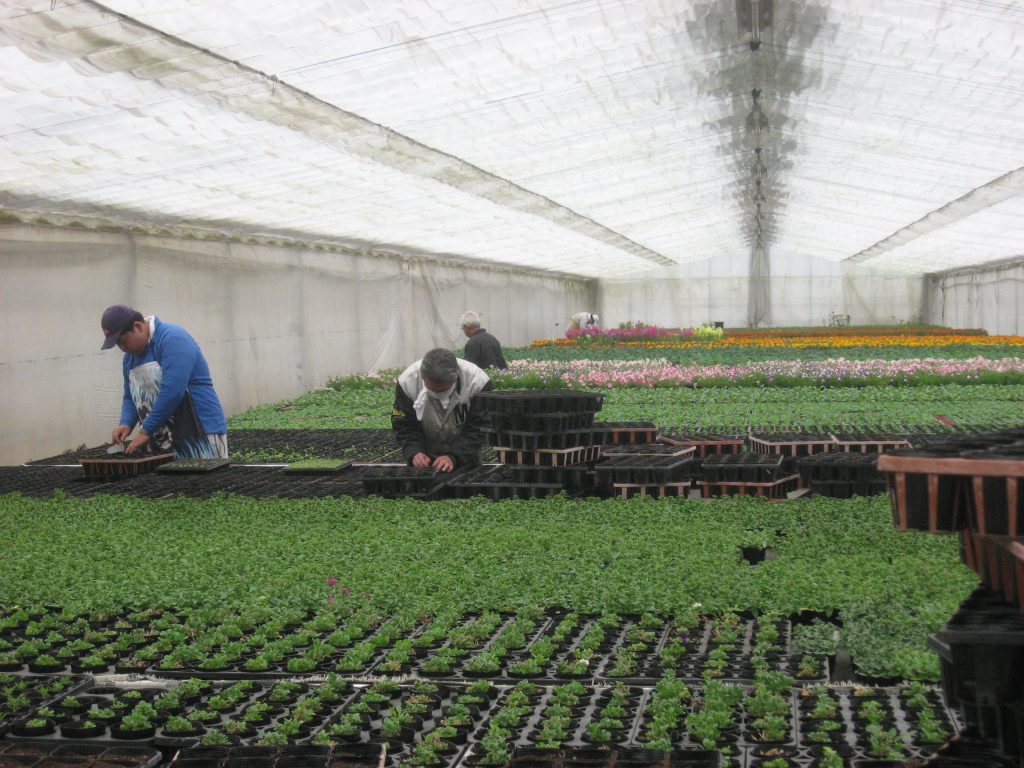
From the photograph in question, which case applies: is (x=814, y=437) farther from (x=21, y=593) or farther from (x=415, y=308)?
(x=415, y=308)

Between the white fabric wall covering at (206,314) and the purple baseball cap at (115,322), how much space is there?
416cm

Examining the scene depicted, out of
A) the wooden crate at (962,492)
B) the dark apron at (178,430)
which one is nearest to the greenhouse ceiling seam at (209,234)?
the dark apron at (178,430)

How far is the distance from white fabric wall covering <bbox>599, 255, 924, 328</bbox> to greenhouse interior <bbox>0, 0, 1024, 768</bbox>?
63.0 ft

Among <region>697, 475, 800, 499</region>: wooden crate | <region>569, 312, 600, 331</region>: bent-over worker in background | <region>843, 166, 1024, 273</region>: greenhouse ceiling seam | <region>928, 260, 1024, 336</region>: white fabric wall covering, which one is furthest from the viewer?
<region>928, 260, 1024, 336</region>: white fabric wall covering

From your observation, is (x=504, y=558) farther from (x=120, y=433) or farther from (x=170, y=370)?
(x=120, y=433)

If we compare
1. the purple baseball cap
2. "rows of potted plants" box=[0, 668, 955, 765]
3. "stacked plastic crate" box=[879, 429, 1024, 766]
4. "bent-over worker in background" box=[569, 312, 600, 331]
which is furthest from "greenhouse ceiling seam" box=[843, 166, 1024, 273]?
"stacked plastic crate" box=[879, 429, 1024, 766]

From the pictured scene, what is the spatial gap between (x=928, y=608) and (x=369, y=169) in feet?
32.7

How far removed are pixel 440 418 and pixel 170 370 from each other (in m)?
1.86

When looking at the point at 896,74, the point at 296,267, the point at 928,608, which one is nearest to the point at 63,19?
the point at 928,608

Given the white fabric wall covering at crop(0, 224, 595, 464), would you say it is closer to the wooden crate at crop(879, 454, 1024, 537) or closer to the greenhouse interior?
the greenhouse interior

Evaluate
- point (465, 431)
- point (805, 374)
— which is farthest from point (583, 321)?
point (465, 431)

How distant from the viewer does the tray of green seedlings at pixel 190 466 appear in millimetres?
7480

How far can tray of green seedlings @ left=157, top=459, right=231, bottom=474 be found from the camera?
748 cm

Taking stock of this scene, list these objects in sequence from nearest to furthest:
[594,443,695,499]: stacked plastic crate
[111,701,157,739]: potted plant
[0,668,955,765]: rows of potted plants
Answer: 1. [0,668,955,765]: rows of potted plants
2. [111,701,157,739]: potted plant
3. [594,443,695,499]: stacked plastic crate
